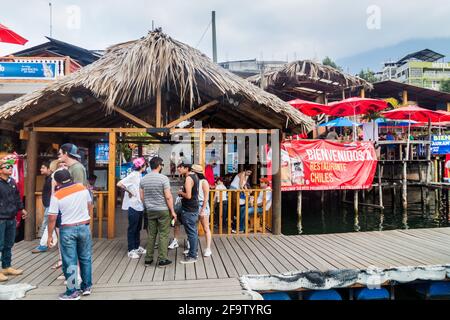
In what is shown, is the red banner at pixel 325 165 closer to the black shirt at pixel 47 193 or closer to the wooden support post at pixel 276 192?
the wooden support post at pixel 276 192

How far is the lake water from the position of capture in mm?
12125

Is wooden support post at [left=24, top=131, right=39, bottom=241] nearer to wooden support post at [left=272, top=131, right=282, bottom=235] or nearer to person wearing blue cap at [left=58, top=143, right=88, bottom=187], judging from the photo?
person wearing blue cap at [left=58, top=143, right=88, bottom=187]

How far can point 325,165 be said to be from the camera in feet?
37.8

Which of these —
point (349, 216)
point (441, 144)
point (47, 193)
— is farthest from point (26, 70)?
point (441, 144)

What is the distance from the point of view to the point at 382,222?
12836 millimetres

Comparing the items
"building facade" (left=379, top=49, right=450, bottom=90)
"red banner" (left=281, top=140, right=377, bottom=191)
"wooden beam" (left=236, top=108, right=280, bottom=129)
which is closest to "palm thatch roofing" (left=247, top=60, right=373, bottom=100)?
"red banner" (left=281, top=140, right=377, bottom=191)

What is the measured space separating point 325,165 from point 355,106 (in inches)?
129

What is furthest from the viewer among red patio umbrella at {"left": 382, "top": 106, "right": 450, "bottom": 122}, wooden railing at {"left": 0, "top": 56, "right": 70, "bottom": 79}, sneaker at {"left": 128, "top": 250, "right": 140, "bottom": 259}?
red patio umbrella at {"left": 382, "top": 106, "right": 450, "bottom": 122}

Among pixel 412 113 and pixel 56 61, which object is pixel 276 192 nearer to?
pixel 56 61

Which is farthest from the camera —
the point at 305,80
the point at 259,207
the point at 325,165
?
the point at 305,80

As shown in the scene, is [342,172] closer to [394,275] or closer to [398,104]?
[394,275]

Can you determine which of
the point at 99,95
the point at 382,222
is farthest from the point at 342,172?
the point at 99,95

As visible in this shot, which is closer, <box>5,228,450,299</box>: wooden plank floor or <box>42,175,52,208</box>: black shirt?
<box>5,228,450,299</box>: wooden plank floor

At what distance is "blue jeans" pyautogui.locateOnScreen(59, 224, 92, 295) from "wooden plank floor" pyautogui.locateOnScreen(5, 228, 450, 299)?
317 millimetres
